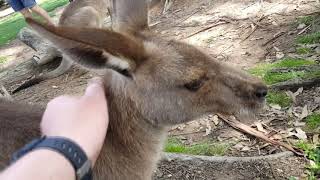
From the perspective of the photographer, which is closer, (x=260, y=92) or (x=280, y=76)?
(x=260, y=92)

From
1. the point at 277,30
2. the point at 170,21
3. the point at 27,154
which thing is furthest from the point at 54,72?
the point at 27,154

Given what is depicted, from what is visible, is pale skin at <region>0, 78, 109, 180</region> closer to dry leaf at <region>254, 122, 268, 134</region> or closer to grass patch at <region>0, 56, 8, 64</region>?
dry leaf at <region>254, 122, 268, 134</region>

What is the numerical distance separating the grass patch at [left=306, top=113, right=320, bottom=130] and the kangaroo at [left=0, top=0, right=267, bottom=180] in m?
1.55

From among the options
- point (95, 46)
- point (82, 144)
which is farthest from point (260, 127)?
point (82, 144)

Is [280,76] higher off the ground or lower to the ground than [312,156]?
lower

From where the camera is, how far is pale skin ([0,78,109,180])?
188 centimetres

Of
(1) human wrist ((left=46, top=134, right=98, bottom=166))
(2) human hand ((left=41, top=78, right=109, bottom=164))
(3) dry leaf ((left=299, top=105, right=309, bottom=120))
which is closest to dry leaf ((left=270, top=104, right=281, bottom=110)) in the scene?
(3) dry leaf ((left=299, top=105, right=309, bottom=120))

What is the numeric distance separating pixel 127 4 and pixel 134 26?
0.45 ft

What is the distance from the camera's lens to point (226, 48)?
695 cm

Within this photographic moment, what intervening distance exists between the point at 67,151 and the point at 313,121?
2851 mm

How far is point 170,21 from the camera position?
920 centimetres

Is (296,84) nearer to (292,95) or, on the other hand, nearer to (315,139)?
(292,95)

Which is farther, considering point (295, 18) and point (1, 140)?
point (295, 18)

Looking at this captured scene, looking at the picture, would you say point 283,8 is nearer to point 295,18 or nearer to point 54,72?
point 295,18
